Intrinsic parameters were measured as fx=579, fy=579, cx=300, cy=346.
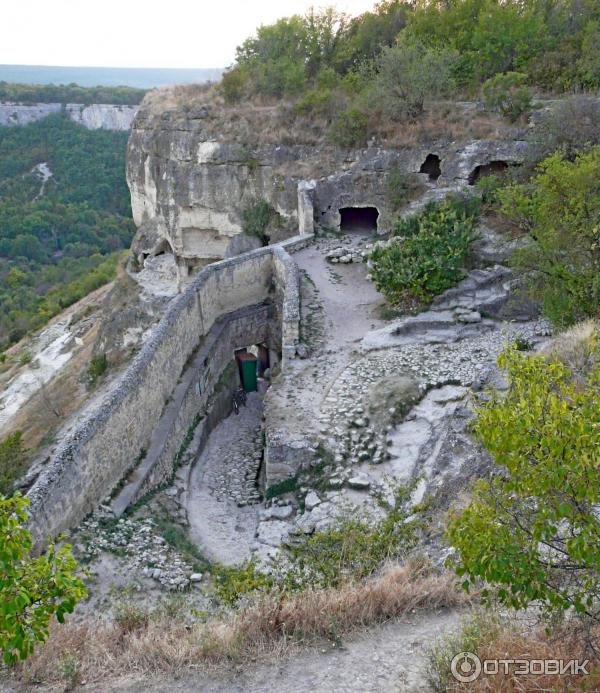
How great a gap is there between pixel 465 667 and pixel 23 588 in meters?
2.77

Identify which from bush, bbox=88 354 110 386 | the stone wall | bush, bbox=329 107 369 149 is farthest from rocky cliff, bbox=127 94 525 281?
bush, bbox=88 354 110 386

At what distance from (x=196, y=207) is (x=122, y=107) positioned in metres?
58.5

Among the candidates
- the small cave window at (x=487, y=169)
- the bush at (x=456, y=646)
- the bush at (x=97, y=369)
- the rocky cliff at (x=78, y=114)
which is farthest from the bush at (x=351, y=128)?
the rocky cliff at (x=78, y=114)

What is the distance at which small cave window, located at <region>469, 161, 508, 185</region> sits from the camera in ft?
54.5

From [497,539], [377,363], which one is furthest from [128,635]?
[377,363]

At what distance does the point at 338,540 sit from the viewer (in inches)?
246

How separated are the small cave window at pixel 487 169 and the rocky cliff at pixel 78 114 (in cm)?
5566

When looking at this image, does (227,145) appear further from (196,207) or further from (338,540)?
(338,540)

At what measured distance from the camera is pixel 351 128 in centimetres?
1797

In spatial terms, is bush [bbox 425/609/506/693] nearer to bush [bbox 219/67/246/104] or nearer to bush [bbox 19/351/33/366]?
bush [bbox 219/67/246/104]

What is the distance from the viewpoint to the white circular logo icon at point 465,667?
12.1 ft

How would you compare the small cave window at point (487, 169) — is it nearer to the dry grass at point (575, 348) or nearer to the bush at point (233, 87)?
the dry grass at point (575, 348)

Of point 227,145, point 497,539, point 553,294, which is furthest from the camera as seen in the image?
point 227,145

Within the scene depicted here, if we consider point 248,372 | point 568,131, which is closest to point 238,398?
point 248,372
